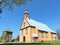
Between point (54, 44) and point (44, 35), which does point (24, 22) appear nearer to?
point (44, 35)

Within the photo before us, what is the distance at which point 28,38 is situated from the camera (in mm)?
42938

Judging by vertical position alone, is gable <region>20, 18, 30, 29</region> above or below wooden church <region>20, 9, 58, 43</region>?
above

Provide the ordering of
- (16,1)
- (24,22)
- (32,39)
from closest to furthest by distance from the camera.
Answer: (16,1) → (32,39) → (24,22)

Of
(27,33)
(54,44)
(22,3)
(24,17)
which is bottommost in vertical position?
(54,44)

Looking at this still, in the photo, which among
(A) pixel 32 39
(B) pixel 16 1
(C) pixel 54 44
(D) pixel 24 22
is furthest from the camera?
(D) pixel 24 22

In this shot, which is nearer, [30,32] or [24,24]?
[30,32]

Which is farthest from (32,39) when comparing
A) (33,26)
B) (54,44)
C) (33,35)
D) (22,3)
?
(22,3)

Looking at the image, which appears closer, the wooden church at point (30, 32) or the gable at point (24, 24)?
the wooden church at point (30, 32)

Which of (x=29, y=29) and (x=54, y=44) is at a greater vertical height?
(x=29, y=29)

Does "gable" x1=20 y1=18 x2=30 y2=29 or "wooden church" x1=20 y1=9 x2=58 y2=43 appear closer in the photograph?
"wooden church" x1=20 y1=9 x2=58 y2=43

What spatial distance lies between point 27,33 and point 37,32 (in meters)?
3.82

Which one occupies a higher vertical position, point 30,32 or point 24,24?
point 24,24

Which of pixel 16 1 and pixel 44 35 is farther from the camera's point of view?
pixel 44 35

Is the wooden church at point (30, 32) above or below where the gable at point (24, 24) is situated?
below
